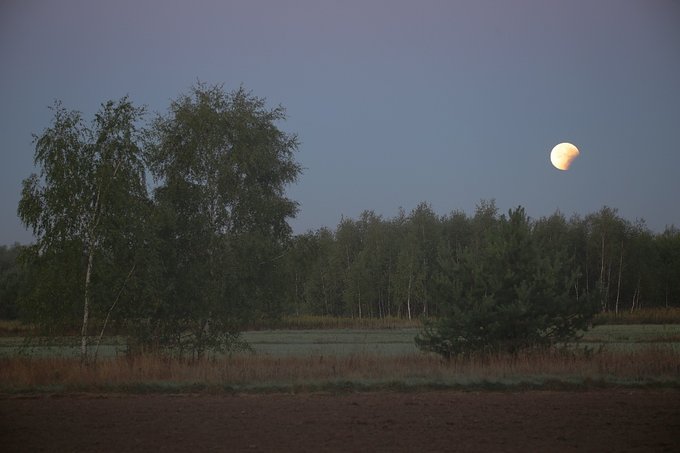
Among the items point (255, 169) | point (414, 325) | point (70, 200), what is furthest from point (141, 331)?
point (414, 325)

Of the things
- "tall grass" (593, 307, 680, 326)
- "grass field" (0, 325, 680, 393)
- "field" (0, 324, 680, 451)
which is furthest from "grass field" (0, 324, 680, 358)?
"field" (0, 324, 680, 451)

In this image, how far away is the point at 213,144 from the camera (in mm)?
22062

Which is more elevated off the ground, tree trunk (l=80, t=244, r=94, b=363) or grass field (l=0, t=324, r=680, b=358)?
tree trunk (l=80, t=244, r=94, b=363)

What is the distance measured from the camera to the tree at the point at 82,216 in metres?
18.9

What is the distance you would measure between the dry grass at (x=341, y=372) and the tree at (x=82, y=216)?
5.83ft

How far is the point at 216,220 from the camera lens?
72.2ft

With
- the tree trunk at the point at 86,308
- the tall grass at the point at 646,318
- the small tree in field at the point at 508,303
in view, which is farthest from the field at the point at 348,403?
the tall grass at the point at 646,318

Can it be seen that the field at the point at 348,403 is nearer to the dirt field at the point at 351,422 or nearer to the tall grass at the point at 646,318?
the dirt field at the point at 351,422

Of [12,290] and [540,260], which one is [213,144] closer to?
[540,260]

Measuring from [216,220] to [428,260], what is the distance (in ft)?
187

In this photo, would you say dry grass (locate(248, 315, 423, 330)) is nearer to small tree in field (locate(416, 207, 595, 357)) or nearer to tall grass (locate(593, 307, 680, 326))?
tall grass (locate(593, 307, 680, 326))

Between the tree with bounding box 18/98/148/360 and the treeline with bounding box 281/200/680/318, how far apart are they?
46.9 metres

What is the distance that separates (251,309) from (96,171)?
22.3ft

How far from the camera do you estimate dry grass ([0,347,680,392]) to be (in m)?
16.8
